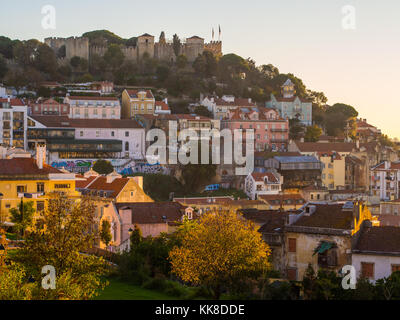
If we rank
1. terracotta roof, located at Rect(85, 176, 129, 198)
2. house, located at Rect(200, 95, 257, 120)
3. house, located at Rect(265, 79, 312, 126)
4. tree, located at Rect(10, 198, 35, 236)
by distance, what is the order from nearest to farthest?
tree, located at Rect(10, 198, 35, 236) < terracotta roof, located at Rect(85, 176, 129, 198) < house, located at Rect(200, 95, 257, 120) < house, located at Rect(265, 79, 312, 126)

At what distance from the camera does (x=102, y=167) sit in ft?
249

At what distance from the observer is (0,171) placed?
43156mm

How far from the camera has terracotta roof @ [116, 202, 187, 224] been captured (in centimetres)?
3928

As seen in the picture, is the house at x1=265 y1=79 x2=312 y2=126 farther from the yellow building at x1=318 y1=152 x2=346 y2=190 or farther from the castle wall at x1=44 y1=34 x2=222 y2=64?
the castle wall at x1=44 y1=34 x2=222 y2=64

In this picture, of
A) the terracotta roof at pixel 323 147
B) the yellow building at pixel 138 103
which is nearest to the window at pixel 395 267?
the terracotta roof at pixel 323 147

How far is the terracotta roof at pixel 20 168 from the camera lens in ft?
142

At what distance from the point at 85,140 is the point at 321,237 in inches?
2102

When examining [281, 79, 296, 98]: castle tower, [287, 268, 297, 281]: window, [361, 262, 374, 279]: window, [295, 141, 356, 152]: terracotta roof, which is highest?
[281, 79, 296, 98]: castle tower

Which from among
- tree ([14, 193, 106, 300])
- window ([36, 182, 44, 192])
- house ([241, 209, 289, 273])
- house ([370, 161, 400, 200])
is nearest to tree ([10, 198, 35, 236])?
window ([36, 182, 44, 192])

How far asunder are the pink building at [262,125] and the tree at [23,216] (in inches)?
2127

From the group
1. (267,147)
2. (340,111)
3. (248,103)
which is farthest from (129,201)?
(340,111)

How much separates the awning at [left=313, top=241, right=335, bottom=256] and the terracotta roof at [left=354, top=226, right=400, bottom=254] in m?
1.06

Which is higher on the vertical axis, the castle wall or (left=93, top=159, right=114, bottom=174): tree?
the castle wall

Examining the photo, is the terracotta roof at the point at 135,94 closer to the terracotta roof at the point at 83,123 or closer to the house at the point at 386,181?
the terracotta roof at the point at 83,123
